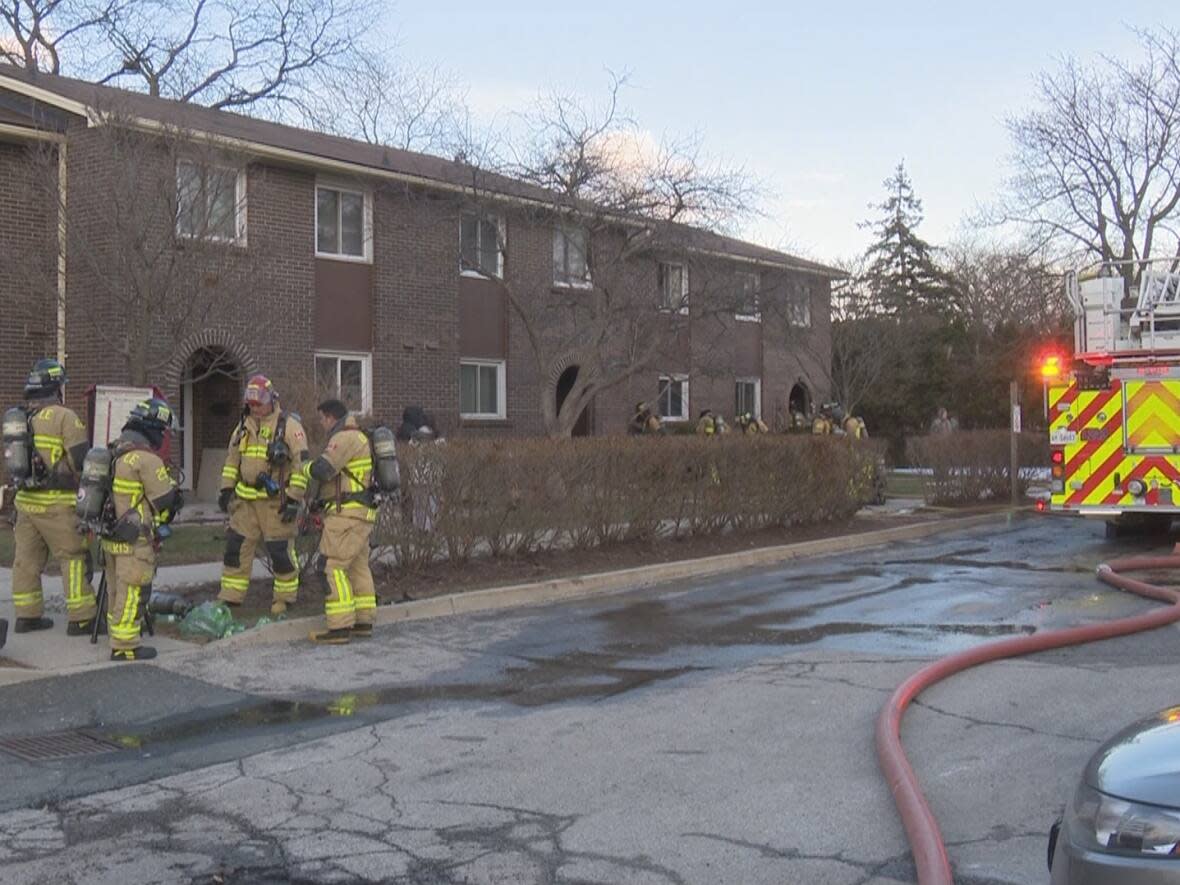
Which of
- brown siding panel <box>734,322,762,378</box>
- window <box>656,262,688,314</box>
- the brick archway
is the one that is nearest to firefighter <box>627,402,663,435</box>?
window <box>656,262,688,314</box>

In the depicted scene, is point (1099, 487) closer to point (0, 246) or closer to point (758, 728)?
point (758, 728)

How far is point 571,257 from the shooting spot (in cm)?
2191

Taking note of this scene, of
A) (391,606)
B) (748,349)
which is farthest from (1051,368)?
(748,349)

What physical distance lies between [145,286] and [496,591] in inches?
204

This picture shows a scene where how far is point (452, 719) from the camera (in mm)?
6969

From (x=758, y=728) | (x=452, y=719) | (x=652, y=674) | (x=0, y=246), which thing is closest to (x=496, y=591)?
(x=652, y=674)

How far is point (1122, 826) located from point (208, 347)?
17.0 m

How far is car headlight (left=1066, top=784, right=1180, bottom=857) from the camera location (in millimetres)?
2967

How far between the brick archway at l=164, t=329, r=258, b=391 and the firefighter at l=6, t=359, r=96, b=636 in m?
7.72

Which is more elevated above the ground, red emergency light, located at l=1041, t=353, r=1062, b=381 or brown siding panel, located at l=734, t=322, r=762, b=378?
brown siding panel, located at l=734, t=322, r=762, b=378

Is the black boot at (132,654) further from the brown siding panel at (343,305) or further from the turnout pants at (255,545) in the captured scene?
the brown siding panel at (343,305)

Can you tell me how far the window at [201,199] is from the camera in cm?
1321

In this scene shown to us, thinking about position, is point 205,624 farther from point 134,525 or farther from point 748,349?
point 748,349

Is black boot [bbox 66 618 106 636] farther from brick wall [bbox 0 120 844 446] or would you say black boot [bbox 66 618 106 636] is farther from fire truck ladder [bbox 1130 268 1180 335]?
fire truck ladder [bbox 1130 268 1180 335]
